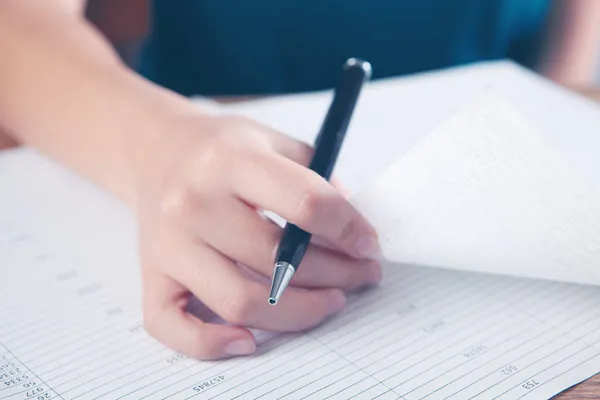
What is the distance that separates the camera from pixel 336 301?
426 millimetres

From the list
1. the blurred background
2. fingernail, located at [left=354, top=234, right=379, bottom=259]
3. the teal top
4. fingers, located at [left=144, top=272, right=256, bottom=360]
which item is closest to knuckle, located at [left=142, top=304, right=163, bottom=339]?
fingers, located at [left=144, top=272, right=256, bottom=360]

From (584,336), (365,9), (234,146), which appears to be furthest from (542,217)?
(365,9)

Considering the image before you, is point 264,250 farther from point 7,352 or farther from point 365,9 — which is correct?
point 365,9

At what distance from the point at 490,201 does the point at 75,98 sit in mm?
353

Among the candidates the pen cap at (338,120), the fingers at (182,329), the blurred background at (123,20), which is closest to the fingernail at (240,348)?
the fingers at (182,329)

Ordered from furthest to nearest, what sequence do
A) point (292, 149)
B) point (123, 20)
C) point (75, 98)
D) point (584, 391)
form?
point (123, 20) → point (75, 98) → point (292, 149) → point (584, 391)

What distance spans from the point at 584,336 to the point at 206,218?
21cm

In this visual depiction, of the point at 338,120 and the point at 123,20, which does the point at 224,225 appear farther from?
the point at 123,20

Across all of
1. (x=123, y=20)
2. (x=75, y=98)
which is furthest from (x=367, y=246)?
(x=123, y=20)

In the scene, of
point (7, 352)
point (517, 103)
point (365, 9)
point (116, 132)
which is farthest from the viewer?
point (365, 9)

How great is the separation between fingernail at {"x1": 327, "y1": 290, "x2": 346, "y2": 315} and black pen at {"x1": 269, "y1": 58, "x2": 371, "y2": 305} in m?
0.03

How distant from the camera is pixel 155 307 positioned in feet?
1.38

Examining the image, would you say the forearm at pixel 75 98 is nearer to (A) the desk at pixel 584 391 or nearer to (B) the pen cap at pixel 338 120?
(B) the pen cap at pixel 338 120

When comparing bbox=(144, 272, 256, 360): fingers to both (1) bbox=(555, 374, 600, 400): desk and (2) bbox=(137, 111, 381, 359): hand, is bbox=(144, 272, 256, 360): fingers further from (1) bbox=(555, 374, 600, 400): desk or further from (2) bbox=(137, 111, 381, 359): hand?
(1) bbox=(555, 374, 600, 400): desk
